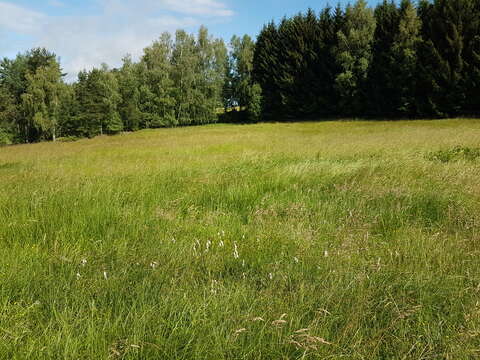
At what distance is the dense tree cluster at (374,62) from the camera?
32250 millimetres

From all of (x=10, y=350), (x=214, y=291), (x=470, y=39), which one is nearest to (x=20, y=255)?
(x=10, y=350)

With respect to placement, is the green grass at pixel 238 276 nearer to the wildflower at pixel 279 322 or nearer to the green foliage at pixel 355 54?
the wildflower at pixel 279 322

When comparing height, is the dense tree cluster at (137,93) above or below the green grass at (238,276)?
above

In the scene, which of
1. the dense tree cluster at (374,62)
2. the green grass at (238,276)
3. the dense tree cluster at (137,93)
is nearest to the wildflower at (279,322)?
the green grass at (238,276)

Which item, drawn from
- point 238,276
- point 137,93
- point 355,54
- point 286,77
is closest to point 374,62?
point 355,54

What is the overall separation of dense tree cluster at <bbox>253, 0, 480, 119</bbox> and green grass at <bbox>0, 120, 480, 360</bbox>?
35576 mm

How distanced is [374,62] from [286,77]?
1349 centimetres

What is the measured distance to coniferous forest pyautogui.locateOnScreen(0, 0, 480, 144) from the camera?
3294 centimetres

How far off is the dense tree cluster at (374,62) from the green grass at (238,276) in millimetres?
35576

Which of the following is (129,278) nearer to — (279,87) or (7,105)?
(279,87)

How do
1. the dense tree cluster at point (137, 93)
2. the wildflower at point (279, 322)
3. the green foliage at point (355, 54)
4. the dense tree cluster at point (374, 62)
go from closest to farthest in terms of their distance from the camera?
the wildflower at point (279, 322) → the dense tree cluster at point (374, 62) → the green foliage at point (355, 54) → the dense tree cluster at point (137, 93)

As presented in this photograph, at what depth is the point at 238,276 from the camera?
2.27m

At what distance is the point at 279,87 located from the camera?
5050 centimetres

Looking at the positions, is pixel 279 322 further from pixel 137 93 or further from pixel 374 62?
pixel 137 93
